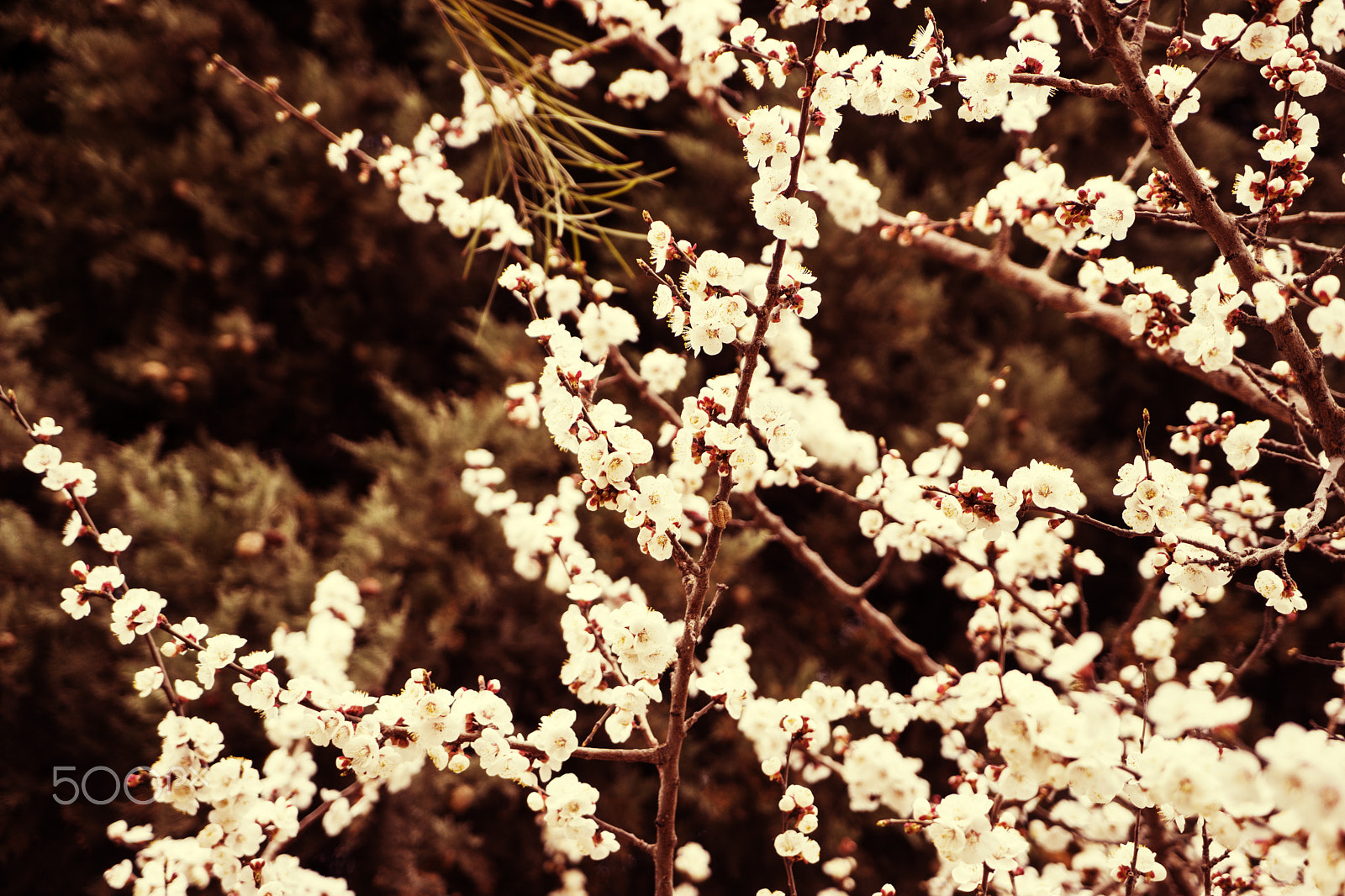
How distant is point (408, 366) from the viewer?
8.54 ft

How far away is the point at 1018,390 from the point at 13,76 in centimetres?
382

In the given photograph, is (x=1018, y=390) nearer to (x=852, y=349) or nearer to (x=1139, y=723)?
(x=852, y=349)

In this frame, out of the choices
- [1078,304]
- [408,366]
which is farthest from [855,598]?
[408,366]

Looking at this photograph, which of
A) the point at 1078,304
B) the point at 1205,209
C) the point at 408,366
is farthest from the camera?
the point at 408,366

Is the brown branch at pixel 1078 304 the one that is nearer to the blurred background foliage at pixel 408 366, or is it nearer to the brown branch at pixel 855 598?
the brown branch at pixel 855 598

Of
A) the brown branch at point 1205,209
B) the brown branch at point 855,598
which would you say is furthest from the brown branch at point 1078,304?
the brown branch at point 855,598

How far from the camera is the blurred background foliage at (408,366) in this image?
1.84 meters

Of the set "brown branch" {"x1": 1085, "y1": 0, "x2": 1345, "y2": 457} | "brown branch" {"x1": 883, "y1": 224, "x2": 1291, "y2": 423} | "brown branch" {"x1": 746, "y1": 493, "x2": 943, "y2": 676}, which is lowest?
"brown branch" {"x1": 746, "y1": 493, "x2": 943, "y2": 676}

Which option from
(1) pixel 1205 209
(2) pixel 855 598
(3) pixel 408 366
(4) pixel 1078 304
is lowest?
(2) pixel 855 598

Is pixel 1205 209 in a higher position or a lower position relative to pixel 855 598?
higher

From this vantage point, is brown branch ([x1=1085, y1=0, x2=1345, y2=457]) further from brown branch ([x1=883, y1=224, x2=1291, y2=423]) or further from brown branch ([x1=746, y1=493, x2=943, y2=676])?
brown branch ([x1=746, y1=493, x2=943, y2=676])

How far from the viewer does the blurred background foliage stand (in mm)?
1843

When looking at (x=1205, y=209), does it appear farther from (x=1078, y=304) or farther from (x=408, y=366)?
(x=408, y=366)

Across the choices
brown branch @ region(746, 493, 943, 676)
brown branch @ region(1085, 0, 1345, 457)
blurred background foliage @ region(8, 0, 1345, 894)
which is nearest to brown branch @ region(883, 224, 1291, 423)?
brown branch @ region(1085, 0, 1345, 457)
